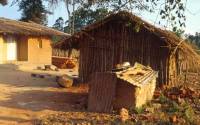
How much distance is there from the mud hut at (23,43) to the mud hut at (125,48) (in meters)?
8.17

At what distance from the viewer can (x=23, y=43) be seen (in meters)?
34.0

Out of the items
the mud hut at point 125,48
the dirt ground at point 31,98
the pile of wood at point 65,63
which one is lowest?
the dirt ground at point 31,98

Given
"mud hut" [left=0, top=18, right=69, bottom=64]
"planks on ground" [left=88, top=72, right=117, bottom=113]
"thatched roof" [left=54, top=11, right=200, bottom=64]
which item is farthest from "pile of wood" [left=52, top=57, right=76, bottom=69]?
"planks on ground" [left=88, top=72, right=117, bottom=113]

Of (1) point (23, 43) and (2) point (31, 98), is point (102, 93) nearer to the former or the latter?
(2) point (31, 98)

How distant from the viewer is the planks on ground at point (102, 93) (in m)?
16.0

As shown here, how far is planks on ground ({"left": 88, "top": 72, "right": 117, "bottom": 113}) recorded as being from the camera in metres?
16.0

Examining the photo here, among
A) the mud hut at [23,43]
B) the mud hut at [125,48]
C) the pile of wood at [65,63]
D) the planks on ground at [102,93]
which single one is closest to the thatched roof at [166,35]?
the mud hut at [125,48]

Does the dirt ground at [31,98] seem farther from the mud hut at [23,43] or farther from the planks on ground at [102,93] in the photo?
the mud hut at [23,43]

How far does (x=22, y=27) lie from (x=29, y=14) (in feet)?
51.2

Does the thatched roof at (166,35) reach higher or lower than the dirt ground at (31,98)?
higher

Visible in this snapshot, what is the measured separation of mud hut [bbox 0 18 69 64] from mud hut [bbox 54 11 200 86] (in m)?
8.17

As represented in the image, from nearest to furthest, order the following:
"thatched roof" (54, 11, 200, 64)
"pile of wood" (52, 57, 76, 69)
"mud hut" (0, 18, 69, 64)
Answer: "thatched roof" (54, 11, 200, 64), "mud hut" (0, 18, 69, 64), "pile of wood" (52, 57, 76, 69)

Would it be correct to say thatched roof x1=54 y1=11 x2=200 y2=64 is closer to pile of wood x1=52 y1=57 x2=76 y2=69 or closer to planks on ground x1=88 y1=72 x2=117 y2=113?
planks on ground x1=88 y1=72 x2=117 y2=113

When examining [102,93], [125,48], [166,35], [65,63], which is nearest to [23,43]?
[65,63]
